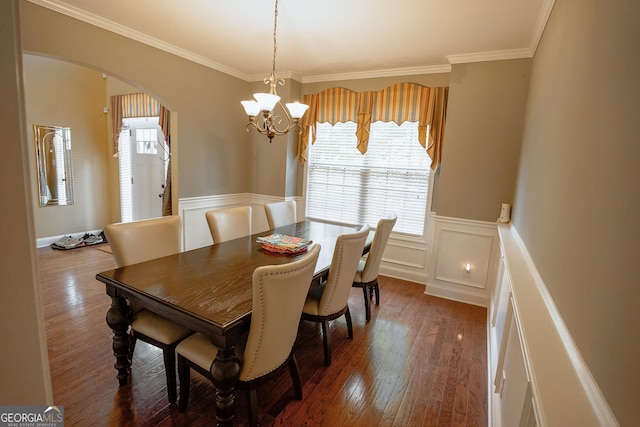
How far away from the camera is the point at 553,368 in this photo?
0.86 m

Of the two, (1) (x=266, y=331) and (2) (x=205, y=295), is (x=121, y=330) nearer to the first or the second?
(2) (x=205, y=295)

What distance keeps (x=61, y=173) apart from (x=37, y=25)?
10.2 ft

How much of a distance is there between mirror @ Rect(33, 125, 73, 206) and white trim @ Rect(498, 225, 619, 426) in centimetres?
610

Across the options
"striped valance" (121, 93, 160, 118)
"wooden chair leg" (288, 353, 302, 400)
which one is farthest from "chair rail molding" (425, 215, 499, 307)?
"striped valance" (121, 93, 160, 118)

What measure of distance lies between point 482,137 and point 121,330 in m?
3.49

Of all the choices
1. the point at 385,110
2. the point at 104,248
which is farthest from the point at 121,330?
the point at 104,248

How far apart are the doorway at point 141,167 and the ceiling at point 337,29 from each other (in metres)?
1.95

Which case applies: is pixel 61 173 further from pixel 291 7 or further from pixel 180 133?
pixel 291 7

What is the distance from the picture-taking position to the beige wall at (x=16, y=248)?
42cm

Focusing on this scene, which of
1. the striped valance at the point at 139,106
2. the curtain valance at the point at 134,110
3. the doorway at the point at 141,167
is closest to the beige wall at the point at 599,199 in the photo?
the curtain valance at the point at 134,110

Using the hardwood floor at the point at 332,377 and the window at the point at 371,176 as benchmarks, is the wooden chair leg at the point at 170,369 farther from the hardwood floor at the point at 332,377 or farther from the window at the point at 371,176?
the window at the point at 371,176

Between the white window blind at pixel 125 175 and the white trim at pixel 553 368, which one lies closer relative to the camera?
the white trim at pixel 553 368

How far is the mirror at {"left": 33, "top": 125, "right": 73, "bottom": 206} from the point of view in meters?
4.61

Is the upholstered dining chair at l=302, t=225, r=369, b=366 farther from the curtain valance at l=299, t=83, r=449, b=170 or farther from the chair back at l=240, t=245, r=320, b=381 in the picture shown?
the curtain valance at l=299, t=83, r=449, b=170
